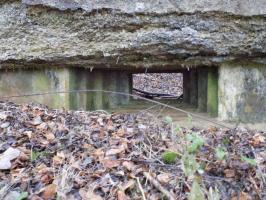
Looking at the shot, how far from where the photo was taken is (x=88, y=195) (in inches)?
48.8

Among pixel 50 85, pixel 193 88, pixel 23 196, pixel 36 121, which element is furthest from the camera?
pixel 193 88

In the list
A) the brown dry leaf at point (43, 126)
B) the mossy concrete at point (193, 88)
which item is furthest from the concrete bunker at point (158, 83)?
the brown dry leaf at point (43, 126)

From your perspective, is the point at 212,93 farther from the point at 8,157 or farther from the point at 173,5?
the point at 8,157

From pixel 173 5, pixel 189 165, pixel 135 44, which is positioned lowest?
pixel 189 165

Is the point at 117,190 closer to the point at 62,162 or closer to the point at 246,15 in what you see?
the point at 62,162

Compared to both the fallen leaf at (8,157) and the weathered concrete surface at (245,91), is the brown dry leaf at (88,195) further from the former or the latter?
the weathered concrete surface at (245,91)

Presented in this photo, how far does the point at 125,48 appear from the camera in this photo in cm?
287

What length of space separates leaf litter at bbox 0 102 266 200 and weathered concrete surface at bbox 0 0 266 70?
112 cm

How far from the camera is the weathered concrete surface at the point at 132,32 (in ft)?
8.87

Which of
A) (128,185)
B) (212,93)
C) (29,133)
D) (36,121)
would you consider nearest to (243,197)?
(128,185)

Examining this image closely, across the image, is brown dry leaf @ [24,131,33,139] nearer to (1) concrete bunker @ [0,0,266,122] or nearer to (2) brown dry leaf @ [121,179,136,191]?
(2) brown dry leaf @ [121,179,136,191]

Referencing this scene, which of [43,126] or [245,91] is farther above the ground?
[245,91]

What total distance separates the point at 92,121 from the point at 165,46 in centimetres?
101

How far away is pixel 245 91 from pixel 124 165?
75.8 inches
